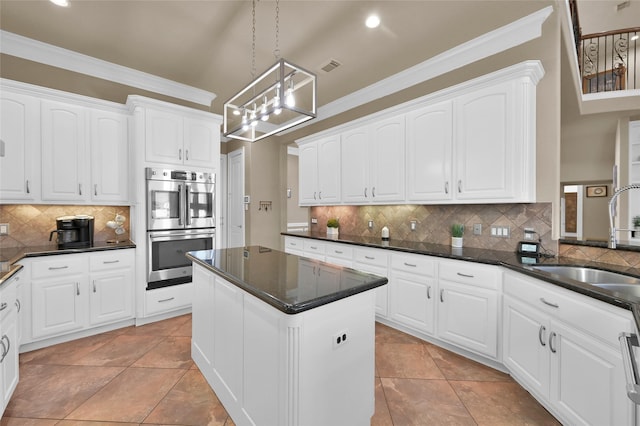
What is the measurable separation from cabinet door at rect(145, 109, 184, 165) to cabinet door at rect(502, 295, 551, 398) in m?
3.89

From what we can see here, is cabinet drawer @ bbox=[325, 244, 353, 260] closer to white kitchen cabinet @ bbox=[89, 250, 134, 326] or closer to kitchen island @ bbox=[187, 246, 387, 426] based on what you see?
kitchen island @ bbox=[187, 246, 387, 426]

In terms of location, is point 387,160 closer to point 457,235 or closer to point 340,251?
point 457,235

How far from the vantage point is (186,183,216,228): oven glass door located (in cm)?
359

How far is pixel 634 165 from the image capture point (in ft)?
14.6

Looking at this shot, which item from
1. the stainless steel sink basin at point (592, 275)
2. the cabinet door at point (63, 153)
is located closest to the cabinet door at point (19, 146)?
the cabinet door at point (63, 153)

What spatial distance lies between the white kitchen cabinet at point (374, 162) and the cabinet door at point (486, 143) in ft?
2.22

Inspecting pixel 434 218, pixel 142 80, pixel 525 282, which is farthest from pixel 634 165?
pixel 142 80

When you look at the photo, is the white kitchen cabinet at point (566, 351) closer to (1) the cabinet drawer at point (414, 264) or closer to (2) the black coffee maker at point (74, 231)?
(1) the cabinet drawer at point (414, 264)

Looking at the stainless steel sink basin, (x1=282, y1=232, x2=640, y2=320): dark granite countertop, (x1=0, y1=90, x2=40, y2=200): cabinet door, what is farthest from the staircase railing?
(x1=0, y1=90, x2=40, y2=200): cabinet door

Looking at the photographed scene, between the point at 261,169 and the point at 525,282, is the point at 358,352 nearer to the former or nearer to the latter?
the point at 525,282

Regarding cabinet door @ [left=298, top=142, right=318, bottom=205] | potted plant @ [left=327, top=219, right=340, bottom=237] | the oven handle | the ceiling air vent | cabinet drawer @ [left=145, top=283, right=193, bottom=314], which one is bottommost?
cabinet drawer @ [left=145, top=283, right=193, bottom=314]

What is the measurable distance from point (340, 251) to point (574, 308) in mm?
2445

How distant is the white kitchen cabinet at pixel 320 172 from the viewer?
421 cm

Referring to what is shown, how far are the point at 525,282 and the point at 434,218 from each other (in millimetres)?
1413
